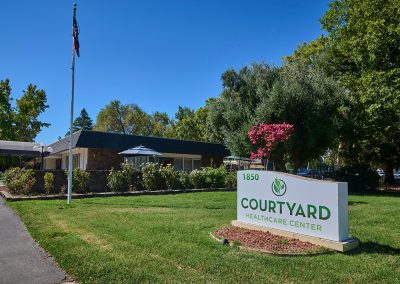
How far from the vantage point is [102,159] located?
27.3 m

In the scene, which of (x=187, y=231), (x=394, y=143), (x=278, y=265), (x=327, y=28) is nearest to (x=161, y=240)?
(x=187, y=231)

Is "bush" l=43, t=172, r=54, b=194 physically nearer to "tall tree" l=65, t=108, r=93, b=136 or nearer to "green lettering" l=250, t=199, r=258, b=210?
"green lettering" l=250, t=199, r=258, b=210

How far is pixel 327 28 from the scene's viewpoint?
2944cm

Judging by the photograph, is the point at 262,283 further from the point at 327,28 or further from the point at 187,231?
the point at 327,28

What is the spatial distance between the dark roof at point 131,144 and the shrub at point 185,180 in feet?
27.3

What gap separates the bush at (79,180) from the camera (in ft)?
55.7

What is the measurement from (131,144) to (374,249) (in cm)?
2255

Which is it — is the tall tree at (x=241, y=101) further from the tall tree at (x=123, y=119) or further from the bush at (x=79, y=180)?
the tall tree at (x=123, y=119)

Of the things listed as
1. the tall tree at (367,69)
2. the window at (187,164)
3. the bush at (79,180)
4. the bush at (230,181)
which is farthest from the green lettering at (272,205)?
the window at (187,164)

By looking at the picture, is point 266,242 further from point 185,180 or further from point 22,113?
point 22,113

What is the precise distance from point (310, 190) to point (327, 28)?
84.4 feet

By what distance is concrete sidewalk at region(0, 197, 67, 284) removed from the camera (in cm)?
512

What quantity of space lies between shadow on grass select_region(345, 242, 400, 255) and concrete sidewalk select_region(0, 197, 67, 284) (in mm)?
4628

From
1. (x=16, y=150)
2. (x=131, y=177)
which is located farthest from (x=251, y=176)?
(x=16, y=150)
